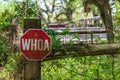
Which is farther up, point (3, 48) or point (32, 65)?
point (32, 65)

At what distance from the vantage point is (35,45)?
11.0 ft

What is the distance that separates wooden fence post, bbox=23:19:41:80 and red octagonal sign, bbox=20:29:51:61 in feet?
0.20

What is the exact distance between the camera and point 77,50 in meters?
3.56

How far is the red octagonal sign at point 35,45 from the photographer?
3.34 metres

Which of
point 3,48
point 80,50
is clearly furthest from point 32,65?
point 3,48

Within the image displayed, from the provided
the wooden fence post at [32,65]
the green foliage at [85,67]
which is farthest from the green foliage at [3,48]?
the wooden fence post at [32,65]

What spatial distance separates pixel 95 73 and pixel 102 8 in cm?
2054

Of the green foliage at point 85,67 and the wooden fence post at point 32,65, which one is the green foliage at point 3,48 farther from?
the wooden fence post at point 32,65

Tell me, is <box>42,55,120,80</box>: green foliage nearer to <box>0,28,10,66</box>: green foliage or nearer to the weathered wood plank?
the weathered wood plank

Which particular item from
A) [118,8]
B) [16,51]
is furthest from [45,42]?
[118,8]

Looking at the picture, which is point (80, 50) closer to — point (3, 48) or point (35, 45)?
point (35, 45)

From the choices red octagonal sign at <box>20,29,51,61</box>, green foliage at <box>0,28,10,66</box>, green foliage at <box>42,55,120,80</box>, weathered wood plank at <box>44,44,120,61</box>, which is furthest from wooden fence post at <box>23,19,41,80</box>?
green foliage at <box>0,28,10,66</box>

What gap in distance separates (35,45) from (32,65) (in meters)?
0.20

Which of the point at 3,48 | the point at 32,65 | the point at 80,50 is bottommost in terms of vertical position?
the point at 3,48
